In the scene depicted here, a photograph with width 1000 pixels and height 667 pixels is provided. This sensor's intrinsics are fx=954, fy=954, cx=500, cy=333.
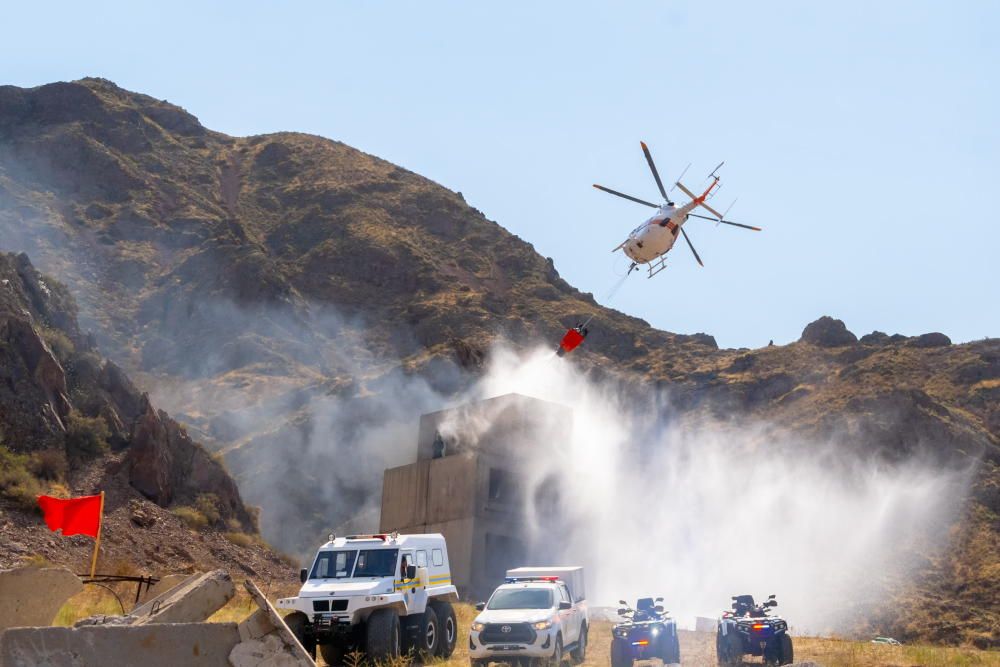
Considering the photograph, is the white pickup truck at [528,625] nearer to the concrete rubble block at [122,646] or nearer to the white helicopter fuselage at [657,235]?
the concrete rubble block at [122,646]

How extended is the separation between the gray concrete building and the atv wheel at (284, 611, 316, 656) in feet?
66.9

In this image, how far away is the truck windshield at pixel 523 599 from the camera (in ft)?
60.7

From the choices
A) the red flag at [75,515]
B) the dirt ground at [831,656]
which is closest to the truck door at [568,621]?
the dirt ground at [831,656]

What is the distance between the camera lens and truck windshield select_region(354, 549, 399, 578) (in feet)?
60.2

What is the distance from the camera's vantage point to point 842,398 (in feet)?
219

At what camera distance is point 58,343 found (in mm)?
40375

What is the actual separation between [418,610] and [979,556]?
39.7 m

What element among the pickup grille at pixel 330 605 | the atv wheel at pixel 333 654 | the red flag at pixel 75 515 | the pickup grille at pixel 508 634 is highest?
the red flag at pixel 75 515

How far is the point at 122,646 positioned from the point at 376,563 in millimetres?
9134

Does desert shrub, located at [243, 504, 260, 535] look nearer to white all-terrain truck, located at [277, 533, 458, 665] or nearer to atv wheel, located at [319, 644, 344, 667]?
white all-terrain truck, located at [277, 533, 458, 665]

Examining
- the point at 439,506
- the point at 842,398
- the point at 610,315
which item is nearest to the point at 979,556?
the point at 842,398

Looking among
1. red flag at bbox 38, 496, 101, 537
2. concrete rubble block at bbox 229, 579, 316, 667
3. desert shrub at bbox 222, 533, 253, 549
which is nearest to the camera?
concrete rubble block at bbox 229, 579, 316, 667

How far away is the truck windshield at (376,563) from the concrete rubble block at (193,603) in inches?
221

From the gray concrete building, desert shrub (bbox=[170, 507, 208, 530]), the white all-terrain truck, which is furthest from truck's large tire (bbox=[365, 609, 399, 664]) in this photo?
desert shrub (bbox=[170, 507, 208, 530])
